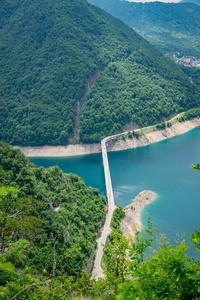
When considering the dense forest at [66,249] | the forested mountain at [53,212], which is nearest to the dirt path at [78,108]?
the dense forest at [66,249]

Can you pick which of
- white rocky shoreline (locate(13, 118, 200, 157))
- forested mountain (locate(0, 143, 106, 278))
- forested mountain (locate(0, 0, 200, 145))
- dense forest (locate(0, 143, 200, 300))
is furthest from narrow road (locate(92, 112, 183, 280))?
forested mountain (locate(0, 0, 200, 145))

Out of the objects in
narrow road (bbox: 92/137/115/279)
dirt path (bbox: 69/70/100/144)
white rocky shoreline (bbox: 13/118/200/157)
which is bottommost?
narrow road (bbox: 92/137/115/279)

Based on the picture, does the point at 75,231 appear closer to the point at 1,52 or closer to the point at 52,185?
the point at 52,185

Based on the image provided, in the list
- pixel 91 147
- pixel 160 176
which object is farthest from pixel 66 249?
pixel 91 147

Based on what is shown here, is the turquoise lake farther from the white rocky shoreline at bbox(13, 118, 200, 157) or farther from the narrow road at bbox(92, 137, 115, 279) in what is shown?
the white rocky shoreline at bbox(13, 118, 200, 157)

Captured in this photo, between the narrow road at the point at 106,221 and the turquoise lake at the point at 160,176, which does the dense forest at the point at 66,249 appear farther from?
the turquoise lake at the point at 160,176

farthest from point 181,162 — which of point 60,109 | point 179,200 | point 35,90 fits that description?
point 35,90
